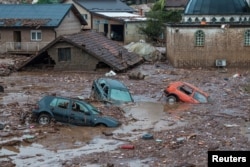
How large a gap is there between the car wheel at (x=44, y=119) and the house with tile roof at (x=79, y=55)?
15.5 m

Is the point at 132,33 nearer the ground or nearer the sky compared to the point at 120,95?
nearer the sky

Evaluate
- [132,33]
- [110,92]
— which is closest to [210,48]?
[110,92]

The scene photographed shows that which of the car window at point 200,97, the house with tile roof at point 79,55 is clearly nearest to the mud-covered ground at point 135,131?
the car window at point 200,97

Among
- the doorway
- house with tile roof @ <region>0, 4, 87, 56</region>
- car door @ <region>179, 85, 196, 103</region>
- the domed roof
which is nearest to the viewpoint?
car door @ <region>179, 85, 196, 103</region>

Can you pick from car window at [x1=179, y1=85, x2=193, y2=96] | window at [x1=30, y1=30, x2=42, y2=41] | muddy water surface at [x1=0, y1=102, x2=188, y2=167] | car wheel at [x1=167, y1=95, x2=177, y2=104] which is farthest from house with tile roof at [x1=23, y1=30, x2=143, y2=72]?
muddy water surface at [x1=0, y1=102, x2=188, y2=167]

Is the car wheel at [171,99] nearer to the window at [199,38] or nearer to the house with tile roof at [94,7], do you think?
the window at [199,38]

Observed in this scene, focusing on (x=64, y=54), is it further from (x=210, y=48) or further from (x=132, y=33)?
(x=132, y=33)

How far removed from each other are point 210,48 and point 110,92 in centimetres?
1758

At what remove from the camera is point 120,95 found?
23906mm

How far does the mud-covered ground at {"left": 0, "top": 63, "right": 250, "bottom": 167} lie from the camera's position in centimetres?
1548

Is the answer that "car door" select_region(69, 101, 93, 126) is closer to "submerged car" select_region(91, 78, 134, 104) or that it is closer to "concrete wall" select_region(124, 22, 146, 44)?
"submerged car" select_region(91, 78, 134, 104)

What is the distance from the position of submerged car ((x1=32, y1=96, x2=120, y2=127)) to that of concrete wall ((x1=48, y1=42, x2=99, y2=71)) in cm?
1626

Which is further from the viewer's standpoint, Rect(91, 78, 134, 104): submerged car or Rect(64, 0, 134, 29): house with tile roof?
Rect(64, 0, 134, 29): house with tile roof

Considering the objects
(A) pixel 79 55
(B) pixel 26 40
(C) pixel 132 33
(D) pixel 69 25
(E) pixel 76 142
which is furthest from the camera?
(C) pixel 132 33
